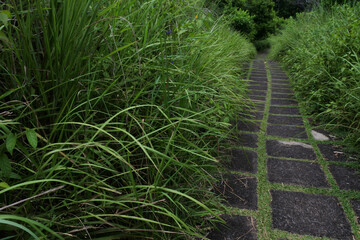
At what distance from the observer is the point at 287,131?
9.61ft

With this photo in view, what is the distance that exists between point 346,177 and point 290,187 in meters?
0.46

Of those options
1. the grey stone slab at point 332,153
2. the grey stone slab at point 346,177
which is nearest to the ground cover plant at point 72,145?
the grey stone slab at point 346,177

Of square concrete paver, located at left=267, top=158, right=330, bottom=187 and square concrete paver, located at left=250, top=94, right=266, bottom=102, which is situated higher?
square concrete paver, located at left=267, top=158, right=330, bottom=187

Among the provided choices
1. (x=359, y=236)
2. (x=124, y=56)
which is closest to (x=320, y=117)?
(x=359, y=236)

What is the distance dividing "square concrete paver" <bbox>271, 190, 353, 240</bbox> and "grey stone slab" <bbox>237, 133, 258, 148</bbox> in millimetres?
729

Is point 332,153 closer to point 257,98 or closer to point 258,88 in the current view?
point 257,98

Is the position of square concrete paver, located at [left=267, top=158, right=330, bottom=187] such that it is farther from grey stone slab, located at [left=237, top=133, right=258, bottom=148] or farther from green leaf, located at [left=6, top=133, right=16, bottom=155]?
green leaf, located at [left=6, top=133, right=16, bottom=155]

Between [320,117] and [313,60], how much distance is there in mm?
936

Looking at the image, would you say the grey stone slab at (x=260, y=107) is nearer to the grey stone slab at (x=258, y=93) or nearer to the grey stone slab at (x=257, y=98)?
the grey stone slab at (x=257, y=98)

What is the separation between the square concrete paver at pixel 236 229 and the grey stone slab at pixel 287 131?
1.40 m

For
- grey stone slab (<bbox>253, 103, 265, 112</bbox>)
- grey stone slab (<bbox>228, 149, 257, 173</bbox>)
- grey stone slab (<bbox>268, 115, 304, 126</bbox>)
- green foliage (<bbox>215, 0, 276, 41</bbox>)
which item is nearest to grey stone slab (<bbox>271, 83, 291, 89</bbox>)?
grey stone slab (<bbox>253, 103, 265, 112</bbox>)

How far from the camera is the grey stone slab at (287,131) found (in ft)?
9.23

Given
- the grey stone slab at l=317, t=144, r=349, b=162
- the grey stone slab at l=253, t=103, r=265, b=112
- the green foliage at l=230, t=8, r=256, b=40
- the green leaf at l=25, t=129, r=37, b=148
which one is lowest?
the green foliage at l=230, t=8, r=256, b=40

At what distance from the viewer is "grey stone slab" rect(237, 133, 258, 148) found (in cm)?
257
